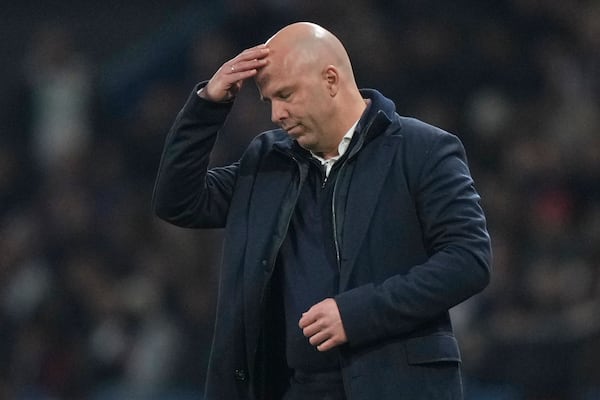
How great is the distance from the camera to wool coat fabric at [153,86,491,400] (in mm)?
3188

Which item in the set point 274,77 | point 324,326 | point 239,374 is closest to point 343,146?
point 274,77

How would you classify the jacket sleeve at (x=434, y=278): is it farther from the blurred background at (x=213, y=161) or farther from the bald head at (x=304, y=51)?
the blurred background at (x=213, y=161)

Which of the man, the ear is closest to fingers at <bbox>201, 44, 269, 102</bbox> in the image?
the man

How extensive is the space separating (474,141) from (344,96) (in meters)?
3.83

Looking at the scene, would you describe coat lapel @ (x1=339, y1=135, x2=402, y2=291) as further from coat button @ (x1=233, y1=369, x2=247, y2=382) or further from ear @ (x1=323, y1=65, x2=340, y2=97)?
coat button @ (x1=233, y1=369, x2=247, y2=382)

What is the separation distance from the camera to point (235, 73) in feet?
11.1

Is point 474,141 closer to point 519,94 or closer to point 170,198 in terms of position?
point 519,94

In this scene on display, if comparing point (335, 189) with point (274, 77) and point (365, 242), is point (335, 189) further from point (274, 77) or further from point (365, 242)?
point (274, 77)

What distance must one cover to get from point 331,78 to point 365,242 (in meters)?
0.41

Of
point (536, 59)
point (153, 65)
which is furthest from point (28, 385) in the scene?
point (536, 59)

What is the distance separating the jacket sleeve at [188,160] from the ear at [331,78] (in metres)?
0.26

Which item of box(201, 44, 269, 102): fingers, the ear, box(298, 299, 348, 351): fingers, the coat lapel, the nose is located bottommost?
box(298, 299, 348, 351): fingers

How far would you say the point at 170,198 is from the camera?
11.3 feet

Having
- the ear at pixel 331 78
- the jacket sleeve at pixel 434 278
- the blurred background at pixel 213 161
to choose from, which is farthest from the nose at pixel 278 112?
the blurred background at pixel 213 161
